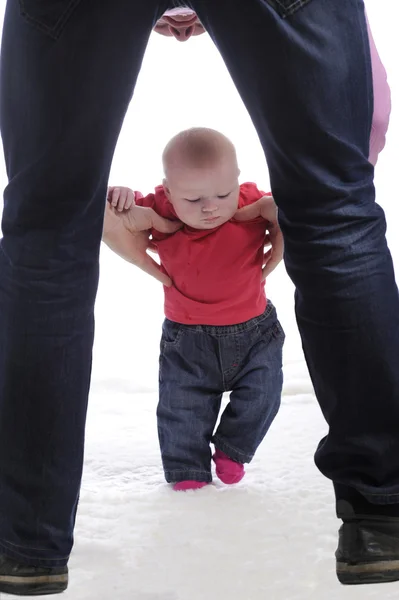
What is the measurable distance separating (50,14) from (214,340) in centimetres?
91

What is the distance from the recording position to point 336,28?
98 cm

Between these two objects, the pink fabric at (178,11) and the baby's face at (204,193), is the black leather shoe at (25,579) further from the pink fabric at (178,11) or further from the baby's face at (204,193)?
the baby's face at (204,193)

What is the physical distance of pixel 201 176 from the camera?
164 cm

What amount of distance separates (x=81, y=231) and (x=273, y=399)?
2.86 feet

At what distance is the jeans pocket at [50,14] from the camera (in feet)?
3.18

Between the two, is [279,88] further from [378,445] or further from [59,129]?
[378,445]

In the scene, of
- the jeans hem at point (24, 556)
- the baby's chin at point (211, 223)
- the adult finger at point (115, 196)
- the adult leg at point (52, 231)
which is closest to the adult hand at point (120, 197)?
the adult finger at point (115, 196)

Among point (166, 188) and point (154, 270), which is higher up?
point (166, 188)

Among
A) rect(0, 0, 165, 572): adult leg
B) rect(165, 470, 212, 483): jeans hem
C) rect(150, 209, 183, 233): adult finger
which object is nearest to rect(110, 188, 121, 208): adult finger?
rect(150, 209, 183, 233): adult finger

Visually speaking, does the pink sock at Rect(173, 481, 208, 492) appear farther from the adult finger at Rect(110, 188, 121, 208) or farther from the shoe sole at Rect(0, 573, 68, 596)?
the shoe sole at Rect(0, 573, 68, 596)

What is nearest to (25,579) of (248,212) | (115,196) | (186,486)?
(186,486)

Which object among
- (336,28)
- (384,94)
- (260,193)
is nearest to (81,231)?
(336,28)

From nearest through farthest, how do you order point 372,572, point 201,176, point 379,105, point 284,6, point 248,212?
point 284,6 < point 372,572 < point 379,105 < point 201,176 < point 248,212

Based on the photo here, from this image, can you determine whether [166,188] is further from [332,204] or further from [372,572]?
A: [372,572]
